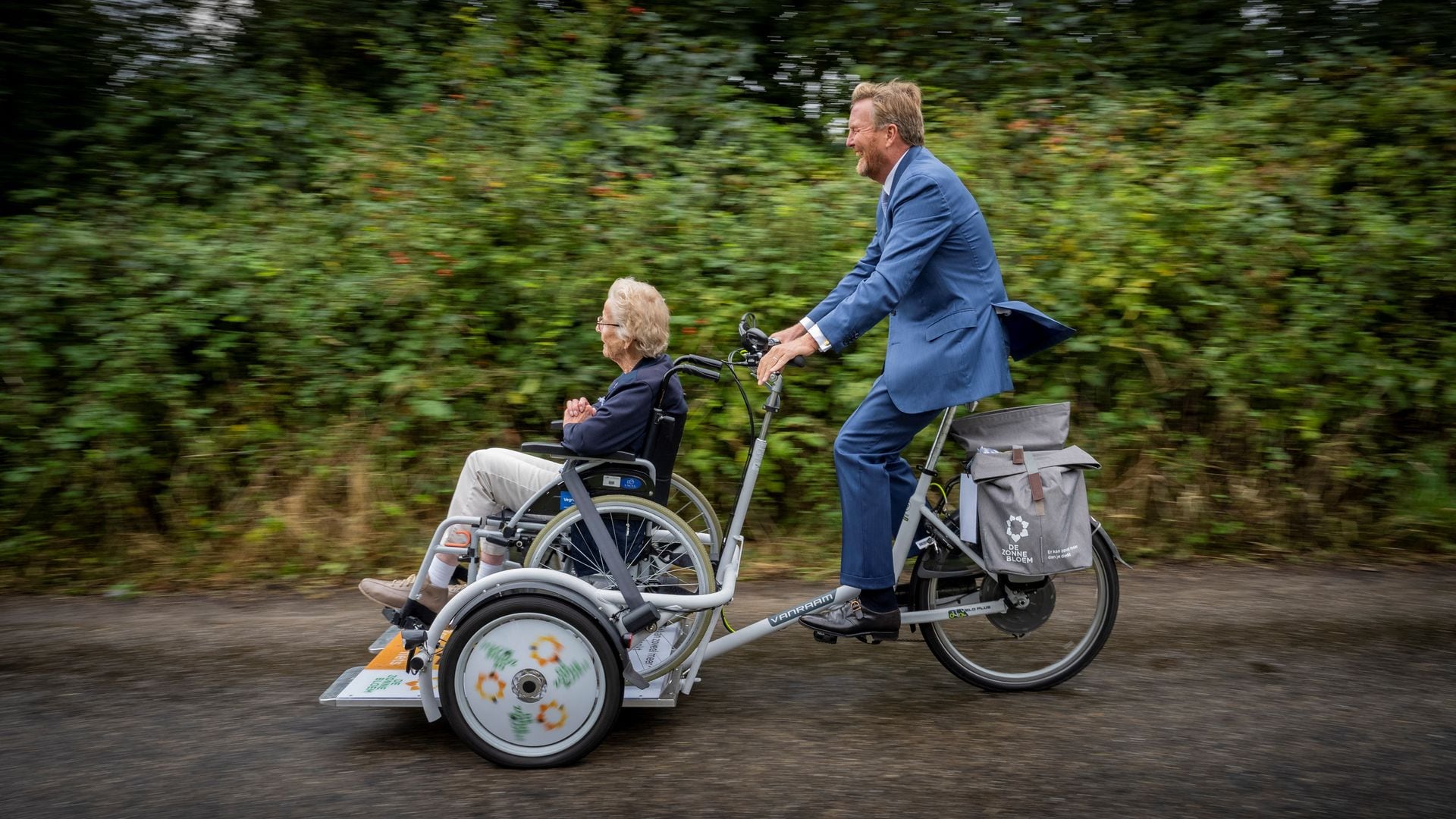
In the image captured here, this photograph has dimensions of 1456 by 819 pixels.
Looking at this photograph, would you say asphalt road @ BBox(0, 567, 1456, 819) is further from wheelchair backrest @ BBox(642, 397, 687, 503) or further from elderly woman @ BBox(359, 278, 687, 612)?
Result: wheelchair backrest @ BBox(642, 397, 687, 503)

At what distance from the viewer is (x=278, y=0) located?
8492 millimetres

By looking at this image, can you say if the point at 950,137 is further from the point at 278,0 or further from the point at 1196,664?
the point at 278,0

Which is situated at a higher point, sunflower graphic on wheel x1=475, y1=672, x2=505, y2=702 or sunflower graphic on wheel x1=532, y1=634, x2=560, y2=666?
sunflower graphic on wheel x1=532, y1=634, x2=560, y2=666

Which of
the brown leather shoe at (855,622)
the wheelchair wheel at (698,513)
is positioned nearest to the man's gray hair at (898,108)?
the wheelchair wheel at (698,513)

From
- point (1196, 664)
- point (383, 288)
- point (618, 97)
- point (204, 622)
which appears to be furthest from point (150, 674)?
point (618, 97)

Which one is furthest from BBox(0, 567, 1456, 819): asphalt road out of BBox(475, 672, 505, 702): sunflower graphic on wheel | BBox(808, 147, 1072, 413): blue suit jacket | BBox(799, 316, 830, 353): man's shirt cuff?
BBox(799, 316, 830, 353): man's shirt cuff

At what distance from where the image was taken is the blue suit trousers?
3.72 meters

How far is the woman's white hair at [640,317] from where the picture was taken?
367 centimetres

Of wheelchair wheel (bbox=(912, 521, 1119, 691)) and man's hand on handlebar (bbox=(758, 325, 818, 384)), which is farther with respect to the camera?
wheelchair wheel (bbox=(912, 521, 1119, 691))

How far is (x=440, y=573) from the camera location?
12.1 feet

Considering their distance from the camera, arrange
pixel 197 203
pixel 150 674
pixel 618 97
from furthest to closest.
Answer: pixel 618 97 → pixel 197 203 → pixel 150 674

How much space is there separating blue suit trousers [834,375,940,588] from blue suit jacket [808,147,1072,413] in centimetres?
9

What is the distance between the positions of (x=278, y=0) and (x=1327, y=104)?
787 cm

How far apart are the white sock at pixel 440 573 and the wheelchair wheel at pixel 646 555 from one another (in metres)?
0.30
